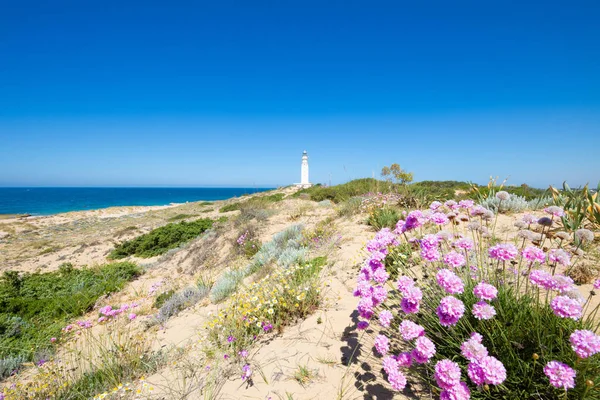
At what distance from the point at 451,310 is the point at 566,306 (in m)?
0.59

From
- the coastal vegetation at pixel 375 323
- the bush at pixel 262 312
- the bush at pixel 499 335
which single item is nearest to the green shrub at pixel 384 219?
the coastal vegetation at pixel 375 323

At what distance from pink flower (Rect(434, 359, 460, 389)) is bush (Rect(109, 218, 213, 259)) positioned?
38.8 feet

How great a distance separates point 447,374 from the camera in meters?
1.54

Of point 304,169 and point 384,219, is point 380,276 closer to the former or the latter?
point 384,219

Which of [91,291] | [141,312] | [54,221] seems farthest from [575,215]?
[54,221]

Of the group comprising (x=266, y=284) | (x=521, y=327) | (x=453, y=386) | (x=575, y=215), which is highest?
(x=575, y=215)

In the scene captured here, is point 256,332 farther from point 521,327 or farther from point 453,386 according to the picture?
point 521,327

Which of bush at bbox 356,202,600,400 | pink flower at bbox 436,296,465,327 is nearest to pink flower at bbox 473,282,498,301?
bush at bbox 356,202,600,400

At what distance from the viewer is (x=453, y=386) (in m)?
1.53

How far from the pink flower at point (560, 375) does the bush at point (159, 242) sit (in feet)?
40.2

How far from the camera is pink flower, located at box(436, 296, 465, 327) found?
1626 mm

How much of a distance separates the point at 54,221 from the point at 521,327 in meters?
36.7

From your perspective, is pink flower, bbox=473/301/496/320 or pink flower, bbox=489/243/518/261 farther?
pink flower, bbox=489/243/518/261

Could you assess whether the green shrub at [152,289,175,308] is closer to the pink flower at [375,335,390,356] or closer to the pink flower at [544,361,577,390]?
the pink flower at [375,335,390,356]
